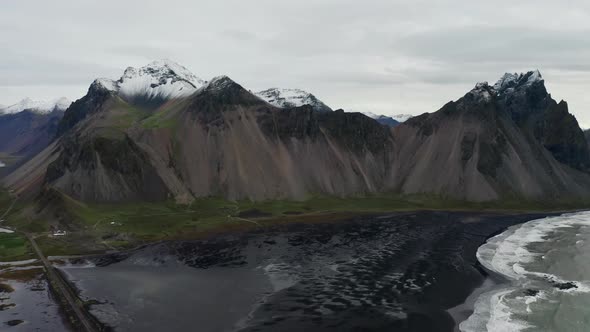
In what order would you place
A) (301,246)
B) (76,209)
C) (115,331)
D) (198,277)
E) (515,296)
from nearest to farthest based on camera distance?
Result: (115,331) < (515,296) < (198,277) < (301,246) < (76,209)

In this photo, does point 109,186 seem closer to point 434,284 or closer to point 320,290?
point 320,290

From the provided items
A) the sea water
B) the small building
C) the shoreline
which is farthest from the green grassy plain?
the shoreline

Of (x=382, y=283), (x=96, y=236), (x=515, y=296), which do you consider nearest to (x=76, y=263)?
(x=96, y=236)

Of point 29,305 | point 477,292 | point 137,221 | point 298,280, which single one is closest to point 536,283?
point 477,292

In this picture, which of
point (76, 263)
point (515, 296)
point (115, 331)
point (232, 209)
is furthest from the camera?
point (232, 209)

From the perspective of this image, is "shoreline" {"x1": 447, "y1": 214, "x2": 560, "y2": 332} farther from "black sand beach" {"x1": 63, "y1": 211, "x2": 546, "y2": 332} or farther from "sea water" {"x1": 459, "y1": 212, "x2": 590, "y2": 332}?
"black sand beach" {"x1": 63, "y1": 211, "x2": 546, "y2": 332}

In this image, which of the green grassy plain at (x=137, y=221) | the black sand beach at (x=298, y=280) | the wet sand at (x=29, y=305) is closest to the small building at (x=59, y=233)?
the green grassy plain at (x=137, y=221)
